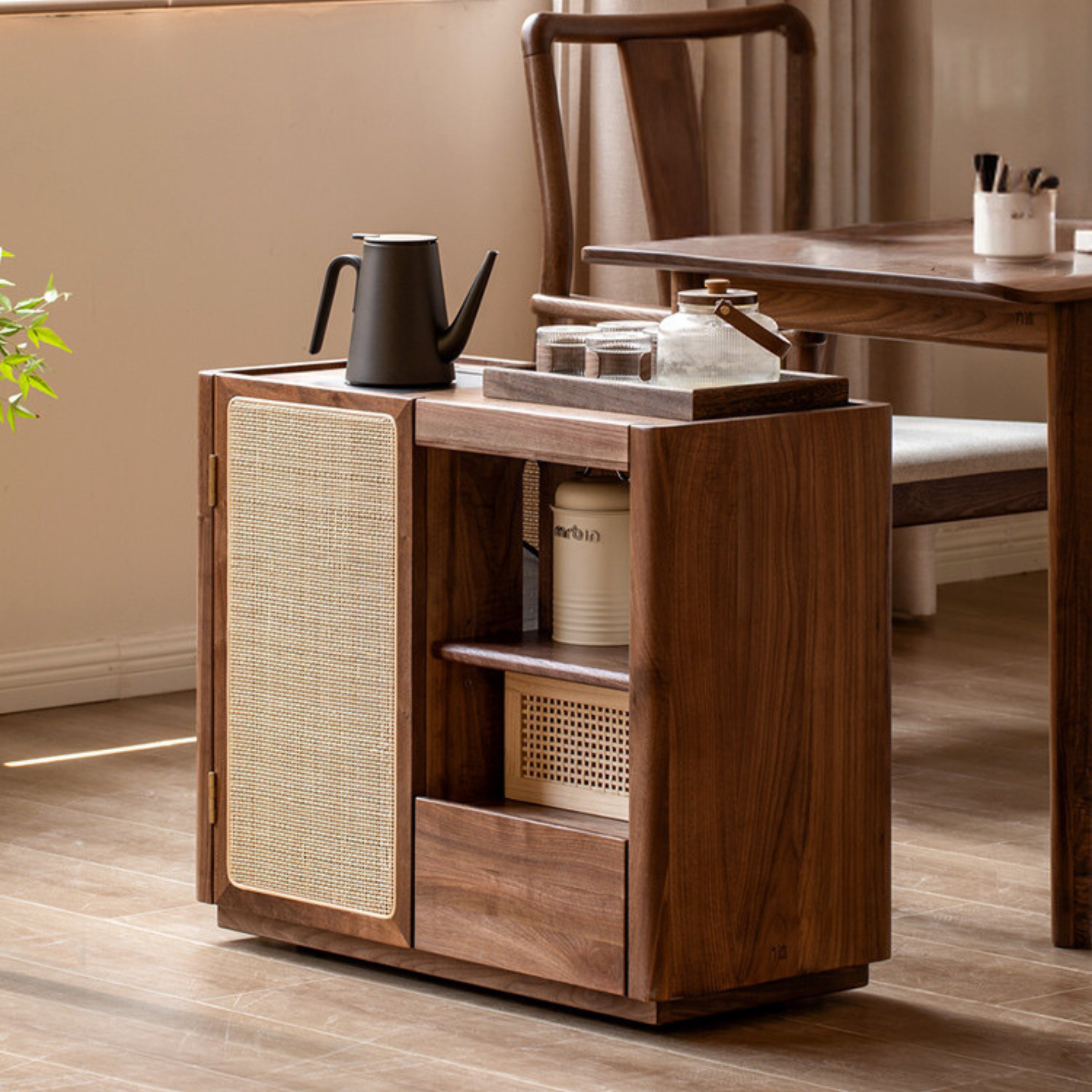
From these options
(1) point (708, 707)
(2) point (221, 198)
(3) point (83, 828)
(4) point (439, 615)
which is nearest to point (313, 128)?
(2) point (221, 198)

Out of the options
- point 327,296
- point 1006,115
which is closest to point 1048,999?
point 327,296

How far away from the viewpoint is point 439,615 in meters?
2.32

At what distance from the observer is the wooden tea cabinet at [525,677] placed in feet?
6.99

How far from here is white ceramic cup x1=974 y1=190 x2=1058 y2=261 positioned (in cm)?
269

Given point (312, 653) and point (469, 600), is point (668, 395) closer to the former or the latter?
point (469, 600)

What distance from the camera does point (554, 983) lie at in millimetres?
2254

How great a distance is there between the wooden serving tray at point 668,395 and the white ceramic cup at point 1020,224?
53 cm

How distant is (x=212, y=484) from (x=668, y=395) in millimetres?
564

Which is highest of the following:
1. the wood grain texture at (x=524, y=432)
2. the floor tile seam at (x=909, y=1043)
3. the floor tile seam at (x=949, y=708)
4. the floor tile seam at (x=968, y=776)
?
the wood grain texture at (x=524, y=432)

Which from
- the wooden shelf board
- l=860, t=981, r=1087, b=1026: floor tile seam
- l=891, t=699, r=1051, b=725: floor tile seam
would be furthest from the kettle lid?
l=891, t=699, r=1051, b=725: floor tile seam

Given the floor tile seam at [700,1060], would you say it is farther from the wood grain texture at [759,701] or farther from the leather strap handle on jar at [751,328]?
the leather strap handle on jar at [751,328]

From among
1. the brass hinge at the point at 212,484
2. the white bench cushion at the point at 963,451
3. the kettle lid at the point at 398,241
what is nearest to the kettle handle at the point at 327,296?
the kettle lid at the point at 398,241

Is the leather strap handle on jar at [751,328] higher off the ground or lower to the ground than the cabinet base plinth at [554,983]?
higher

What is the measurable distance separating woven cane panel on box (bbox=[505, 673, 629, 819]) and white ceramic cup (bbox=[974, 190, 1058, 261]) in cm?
81
